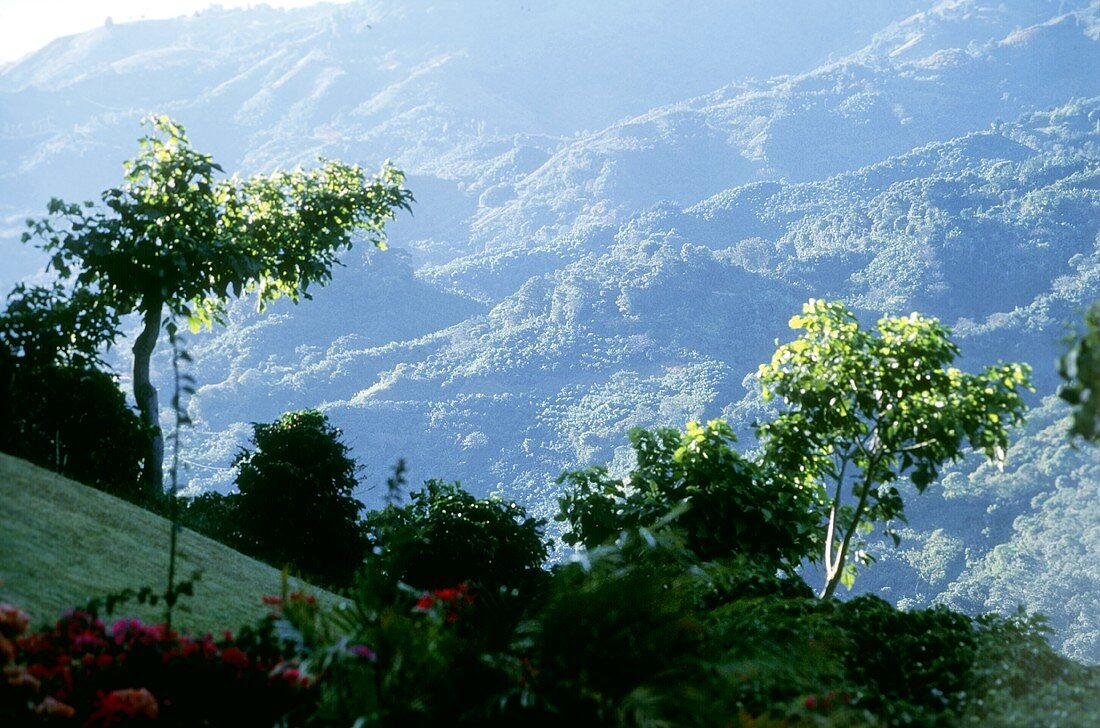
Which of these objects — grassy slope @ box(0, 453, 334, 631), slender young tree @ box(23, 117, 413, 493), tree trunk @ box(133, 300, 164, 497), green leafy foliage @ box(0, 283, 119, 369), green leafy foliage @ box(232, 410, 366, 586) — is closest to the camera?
grassy slope @ box(0, 453, 334, 631)

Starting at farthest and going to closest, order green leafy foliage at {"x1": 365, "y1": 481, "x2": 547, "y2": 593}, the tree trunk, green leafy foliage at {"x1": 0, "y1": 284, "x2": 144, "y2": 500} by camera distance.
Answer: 1. the tree trunk
2. green leafy foliage at {"x1": 365, "y1": 481, "x2": 547, "y2": 593}
3. green leafy foliage at {"x1": 0, "y1": 284, "x2": 144, "y2": 500}

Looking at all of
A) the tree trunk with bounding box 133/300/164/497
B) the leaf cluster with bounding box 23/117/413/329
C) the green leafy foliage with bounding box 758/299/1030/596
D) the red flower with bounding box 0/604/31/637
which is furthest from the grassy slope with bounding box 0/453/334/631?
the green leafy foliage with bounding box 758/299/1030/596

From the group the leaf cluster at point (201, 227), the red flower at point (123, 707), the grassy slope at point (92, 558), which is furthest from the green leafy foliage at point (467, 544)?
the red flower at point (123, 707)

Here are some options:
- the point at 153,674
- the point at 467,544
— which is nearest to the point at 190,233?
the point at 467,544

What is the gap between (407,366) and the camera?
434 ft

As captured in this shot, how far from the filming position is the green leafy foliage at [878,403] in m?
7.23

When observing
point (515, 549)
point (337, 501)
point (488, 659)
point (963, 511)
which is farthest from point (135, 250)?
point (963, 511)

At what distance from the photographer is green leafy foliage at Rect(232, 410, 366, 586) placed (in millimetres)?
11250

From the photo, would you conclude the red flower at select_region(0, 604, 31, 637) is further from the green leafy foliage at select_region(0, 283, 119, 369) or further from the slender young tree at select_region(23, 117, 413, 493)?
the slender young tree at select_region(23, 117, 413, 493)

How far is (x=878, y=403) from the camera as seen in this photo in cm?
779

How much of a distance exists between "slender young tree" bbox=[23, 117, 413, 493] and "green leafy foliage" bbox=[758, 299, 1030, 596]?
599cm

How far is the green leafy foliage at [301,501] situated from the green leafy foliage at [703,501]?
390 cm

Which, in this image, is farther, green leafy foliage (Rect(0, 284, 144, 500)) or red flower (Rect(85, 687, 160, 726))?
green leafy foliage (Rect(0, 284, 144, 500))

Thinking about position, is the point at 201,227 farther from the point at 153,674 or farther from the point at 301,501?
the point at 153,674
